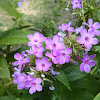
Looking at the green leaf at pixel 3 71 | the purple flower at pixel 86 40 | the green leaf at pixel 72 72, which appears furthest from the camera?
the green leaf at pixel 3 71

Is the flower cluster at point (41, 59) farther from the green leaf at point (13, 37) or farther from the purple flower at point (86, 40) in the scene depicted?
the green leaf at point (13, 37)

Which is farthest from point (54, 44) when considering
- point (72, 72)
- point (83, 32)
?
point (72, 72)

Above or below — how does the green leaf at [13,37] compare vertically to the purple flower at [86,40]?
below

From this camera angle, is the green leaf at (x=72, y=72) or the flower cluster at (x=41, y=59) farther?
the green leaf at (x=72, y=72)

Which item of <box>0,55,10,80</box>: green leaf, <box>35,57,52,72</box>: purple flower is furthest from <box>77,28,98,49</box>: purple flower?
<box>0,55,10,80</box>: green leaf

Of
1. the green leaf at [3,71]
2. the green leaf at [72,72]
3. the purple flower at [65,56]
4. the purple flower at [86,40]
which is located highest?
the purple flower at [86,40]

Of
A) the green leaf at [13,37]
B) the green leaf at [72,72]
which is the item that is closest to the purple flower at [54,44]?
the green leaf at [72,72]

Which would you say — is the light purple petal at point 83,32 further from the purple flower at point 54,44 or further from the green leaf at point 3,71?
the green leaf at point 3,71

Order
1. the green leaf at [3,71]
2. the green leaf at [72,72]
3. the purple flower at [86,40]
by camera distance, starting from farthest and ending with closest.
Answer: the green leaf at [3,71] → the green leaf at [72,72] → the purple flower at [86,40]

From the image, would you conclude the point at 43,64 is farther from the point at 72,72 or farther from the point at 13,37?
the point at 13,37

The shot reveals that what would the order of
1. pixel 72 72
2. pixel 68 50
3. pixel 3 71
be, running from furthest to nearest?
pixel 3 71, pixel 72 72, pixel 68 50

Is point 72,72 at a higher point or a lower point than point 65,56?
lower

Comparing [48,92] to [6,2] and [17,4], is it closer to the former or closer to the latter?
[6,2]
